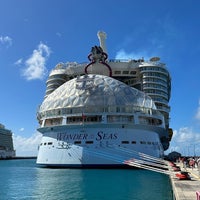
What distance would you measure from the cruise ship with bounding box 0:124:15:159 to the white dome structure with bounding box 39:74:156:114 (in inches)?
4341

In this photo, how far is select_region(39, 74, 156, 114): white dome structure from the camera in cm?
5181

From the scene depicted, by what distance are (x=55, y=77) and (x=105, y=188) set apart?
54299 mm

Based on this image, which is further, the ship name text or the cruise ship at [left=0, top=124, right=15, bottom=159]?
the cruise ship at [left=0, top=124, right=15, bottom=159]

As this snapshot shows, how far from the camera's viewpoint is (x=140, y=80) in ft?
256

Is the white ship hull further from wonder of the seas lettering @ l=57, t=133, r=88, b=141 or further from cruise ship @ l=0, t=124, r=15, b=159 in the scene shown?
cruise ship @ l=0, t=124, r=15, b=159

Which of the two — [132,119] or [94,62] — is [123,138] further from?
[94,62]

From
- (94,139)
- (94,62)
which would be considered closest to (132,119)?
(94,139)

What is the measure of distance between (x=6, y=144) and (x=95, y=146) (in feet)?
431

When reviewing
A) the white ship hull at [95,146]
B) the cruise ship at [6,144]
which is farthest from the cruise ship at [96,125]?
the cruise ship at [6,144]

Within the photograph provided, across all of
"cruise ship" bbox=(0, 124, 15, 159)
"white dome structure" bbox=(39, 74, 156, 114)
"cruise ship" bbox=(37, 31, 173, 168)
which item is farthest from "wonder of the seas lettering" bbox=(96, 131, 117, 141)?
"cruise ship" bbox=(0, 124, 15, 159)

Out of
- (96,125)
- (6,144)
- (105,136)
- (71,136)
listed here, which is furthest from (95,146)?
(6,144)

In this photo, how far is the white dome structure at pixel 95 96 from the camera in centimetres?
5181

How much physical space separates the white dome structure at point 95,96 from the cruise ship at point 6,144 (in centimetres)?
11027

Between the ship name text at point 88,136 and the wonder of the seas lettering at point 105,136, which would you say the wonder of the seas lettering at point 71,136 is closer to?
the ship name text at point 88,136
